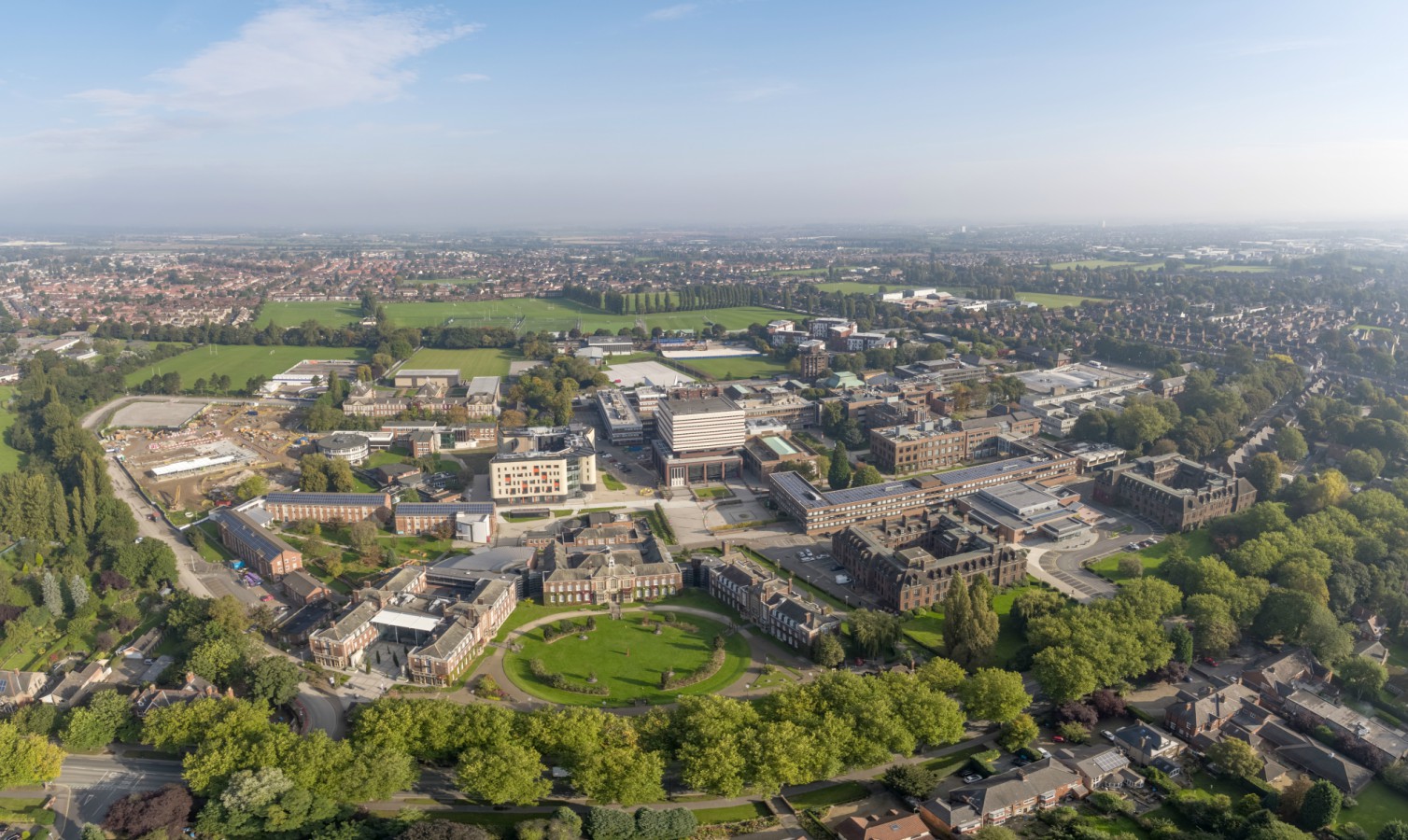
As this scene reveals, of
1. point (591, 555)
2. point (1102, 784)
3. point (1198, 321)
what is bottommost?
point (1102, 784)

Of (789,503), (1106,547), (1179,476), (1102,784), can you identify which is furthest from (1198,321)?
(1102,784)

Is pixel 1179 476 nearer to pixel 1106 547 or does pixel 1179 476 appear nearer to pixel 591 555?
pixel 1106 547

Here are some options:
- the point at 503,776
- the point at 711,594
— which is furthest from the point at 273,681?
the point at 711,594

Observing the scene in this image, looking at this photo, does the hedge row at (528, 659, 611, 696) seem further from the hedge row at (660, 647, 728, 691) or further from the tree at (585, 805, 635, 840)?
the tree at (585, 805, 635, 840)

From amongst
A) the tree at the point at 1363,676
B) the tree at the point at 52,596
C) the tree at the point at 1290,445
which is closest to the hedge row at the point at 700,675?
the tree at the point at 1363,676

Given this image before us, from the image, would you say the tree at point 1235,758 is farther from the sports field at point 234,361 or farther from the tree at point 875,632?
the sports field at point 234,361

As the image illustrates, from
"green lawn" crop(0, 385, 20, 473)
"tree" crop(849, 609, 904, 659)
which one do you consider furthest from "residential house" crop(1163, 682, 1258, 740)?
"green lawn" crop(0, 385, 20, 473)

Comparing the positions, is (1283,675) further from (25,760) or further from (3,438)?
(3,438)
